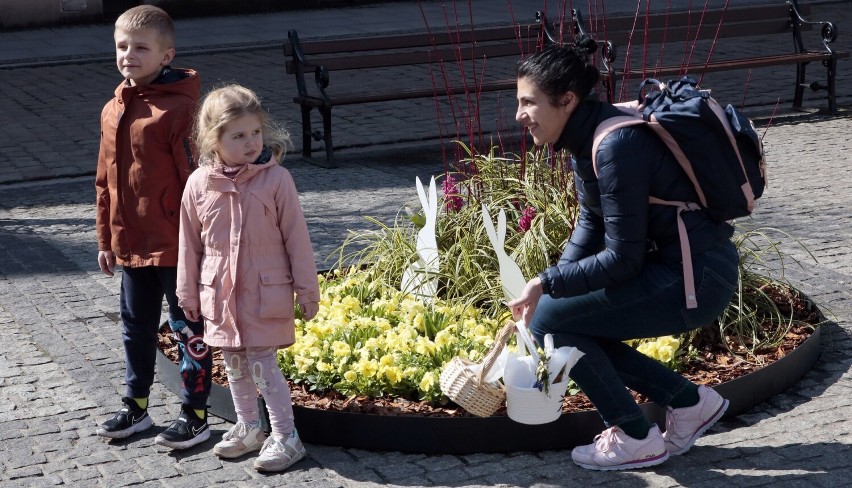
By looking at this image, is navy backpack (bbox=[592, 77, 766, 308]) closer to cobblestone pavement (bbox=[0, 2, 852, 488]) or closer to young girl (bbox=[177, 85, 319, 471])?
cobblestone pavement (bbox=[0, 2, 852, 488])

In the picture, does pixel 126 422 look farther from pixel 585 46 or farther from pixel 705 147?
pixel 705 147

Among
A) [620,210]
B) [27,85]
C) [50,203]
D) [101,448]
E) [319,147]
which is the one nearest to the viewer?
[620,210]

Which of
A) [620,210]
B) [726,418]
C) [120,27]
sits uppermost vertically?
[120,27]

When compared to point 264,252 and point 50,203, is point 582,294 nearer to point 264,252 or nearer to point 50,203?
point 264,252

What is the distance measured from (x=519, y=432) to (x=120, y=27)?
201 centimetres

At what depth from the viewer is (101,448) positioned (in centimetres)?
441

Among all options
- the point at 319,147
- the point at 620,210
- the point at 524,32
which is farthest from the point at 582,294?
the point at 524,32

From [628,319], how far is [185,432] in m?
1.65

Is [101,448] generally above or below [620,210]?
below

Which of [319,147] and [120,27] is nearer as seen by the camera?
[120,27]

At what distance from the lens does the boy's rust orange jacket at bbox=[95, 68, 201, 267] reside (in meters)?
4.30

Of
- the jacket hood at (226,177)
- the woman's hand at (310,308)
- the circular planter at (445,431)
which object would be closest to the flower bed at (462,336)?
the circular planter at (445,431)

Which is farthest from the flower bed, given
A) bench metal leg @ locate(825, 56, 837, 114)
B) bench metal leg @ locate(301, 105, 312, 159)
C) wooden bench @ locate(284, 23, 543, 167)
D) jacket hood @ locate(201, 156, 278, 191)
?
bench metal leg @ locate(825, 56, 837, 114)

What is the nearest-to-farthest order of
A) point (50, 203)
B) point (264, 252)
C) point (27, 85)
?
point (264, 252), point (50, 203), point (27, 85)
